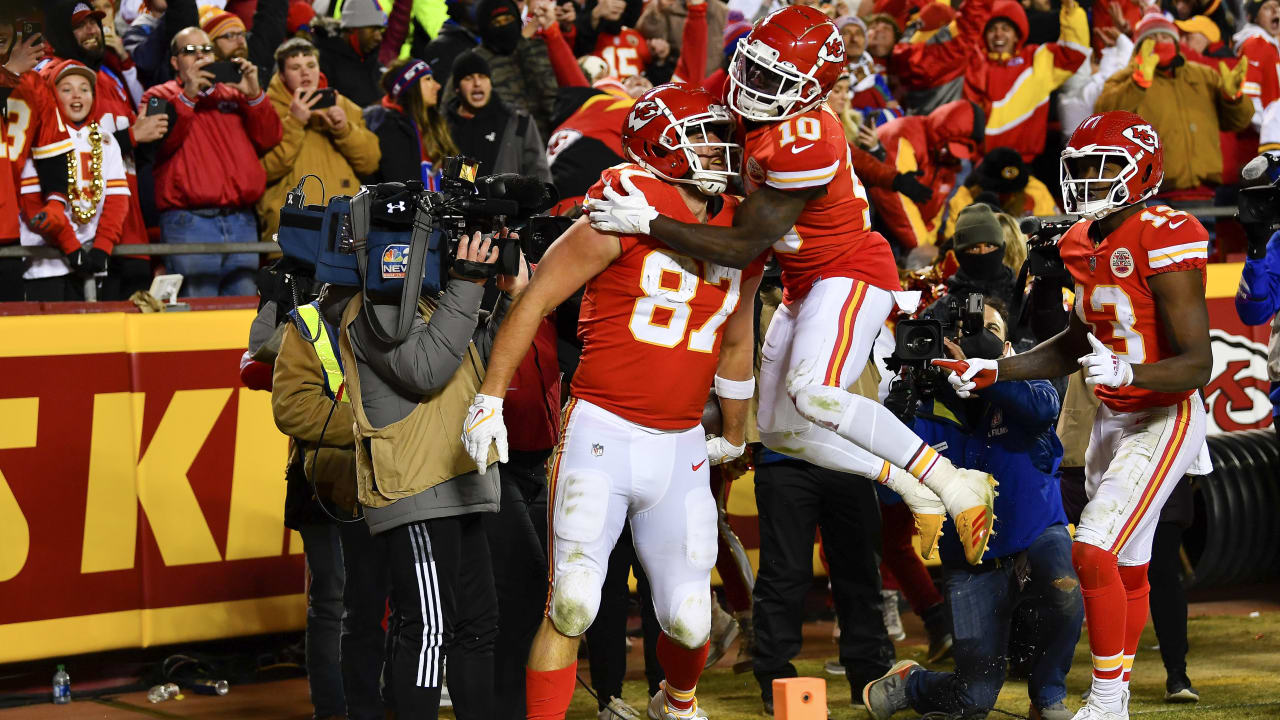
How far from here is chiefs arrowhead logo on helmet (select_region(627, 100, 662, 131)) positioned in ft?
16.0

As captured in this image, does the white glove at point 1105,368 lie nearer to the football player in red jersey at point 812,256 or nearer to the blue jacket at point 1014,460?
the football player in red jersey at point 812,256

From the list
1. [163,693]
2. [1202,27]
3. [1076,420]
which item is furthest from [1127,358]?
[1202,27]

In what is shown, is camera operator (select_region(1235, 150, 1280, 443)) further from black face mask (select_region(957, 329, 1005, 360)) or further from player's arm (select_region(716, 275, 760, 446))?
player's arm (select_region(716, 275, 760, 446))

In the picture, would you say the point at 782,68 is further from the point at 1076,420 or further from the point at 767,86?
the point at 1076,420

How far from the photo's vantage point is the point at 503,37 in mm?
9914

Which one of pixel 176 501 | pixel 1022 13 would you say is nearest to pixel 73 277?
pixel 176 501

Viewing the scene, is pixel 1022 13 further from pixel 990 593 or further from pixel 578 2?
pixel 990 593

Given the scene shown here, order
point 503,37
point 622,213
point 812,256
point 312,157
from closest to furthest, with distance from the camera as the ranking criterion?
point 622,213, point 812,256, point 312,157, point 503,37

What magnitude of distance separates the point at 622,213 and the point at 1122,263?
1.90m

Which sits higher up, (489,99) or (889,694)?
(489,99)

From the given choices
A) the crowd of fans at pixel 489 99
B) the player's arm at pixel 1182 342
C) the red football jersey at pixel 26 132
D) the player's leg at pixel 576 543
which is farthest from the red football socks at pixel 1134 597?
the red football jersey at pixel 26 132

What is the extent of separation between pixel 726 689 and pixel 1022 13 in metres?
6.76

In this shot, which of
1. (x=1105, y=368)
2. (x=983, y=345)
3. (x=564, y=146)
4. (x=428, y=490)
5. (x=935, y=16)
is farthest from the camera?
(x=935, y=16)

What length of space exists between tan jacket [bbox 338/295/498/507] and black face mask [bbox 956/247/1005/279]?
3.02 m
